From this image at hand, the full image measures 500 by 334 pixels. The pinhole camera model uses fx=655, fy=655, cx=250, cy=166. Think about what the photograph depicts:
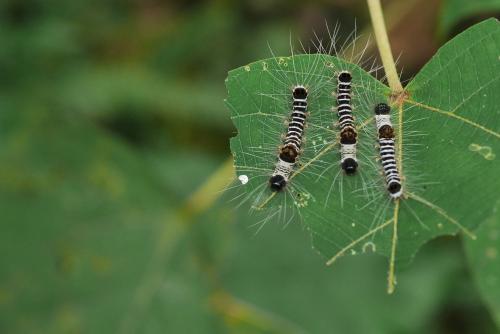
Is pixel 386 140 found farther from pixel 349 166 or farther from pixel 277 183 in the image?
pixel 277 183

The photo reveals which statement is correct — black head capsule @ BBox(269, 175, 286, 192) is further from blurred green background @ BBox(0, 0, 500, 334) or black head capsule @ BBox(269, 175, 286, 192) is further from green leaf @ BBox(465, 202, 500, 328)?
blurred green background @ BBox(0, 0, 500, 334)

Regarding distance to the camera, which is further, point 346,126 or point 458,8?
point 458,8

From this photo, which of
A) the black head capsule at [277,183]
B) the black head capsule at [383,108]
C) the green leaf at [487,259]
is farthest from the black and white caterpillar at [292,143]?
the green leaf at [487,259]

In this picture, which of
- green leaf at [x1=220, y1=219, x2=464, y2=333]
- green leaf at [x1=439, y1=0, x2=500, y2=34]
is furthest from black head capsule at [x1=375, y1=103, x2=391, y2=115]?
green leaf at [x1=220, y1=219, x2=464, y2=333]

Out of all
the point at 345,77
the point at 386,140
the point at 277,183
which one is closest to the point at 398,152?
the point at 386,140

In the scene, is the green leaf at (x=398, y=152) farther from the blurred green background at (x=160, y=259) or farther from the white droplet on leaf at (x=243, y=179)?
the blurred green background at (x=160, y=259)
